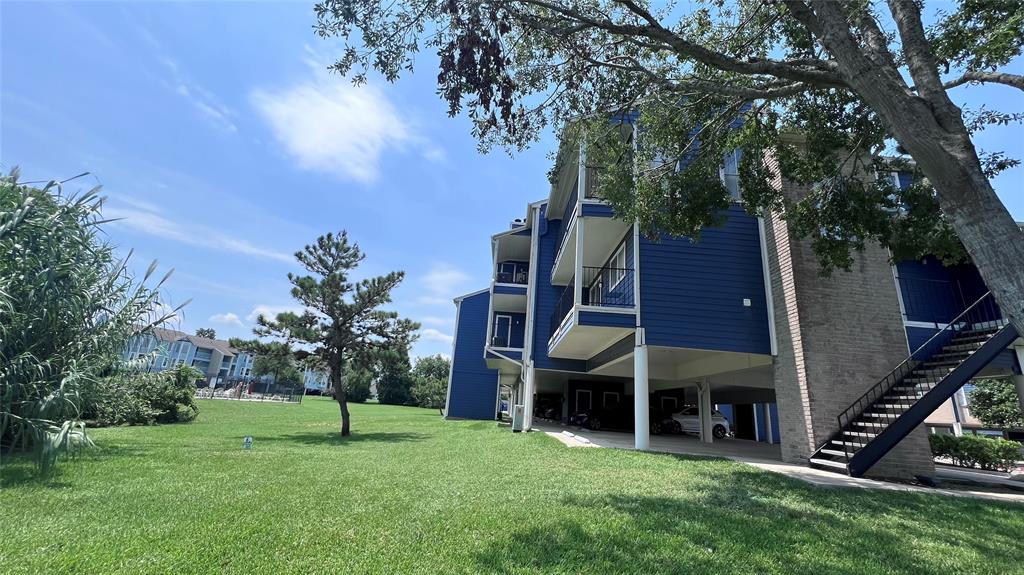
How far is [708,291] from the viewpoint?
10438mm

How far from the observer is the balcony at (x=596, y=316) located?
33.6 ft

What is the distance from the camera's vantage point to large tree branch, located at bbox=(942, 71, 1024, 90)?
199 inches

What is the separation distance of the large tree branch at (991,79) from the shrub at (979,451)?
9418mm

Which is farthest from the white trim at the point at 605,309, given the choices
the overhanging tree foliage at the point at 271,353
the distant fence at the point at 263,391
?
the distant fence at the point at 263,391

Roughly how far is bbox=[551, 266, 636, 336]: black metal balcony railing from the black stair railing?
4.93 m

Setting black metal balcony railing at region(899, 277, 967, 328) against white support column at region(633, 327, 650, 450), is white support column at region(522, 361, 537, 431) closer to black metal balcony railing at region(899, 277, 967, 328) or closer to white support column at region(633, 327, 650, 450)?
white support column at region(633, 327, 650, 450)

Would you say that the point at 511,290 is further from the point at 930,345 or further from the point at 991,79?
the point at 991,79

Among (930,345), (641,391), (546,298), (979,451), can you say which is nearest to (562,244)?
(546,298)

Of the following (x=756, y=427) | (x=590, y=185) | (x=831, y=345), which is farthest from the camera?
(x=756, y=427)

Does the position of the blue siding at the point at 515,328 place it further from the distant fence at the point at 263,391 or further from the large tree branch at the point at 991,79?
the distant fence at the point at 263,391

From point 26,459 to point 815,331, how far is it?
1382cm

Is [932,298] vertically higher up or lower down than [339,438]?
higher up

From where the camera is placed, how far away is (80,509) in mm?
4453

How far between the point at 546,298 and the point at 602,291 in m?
3.02
